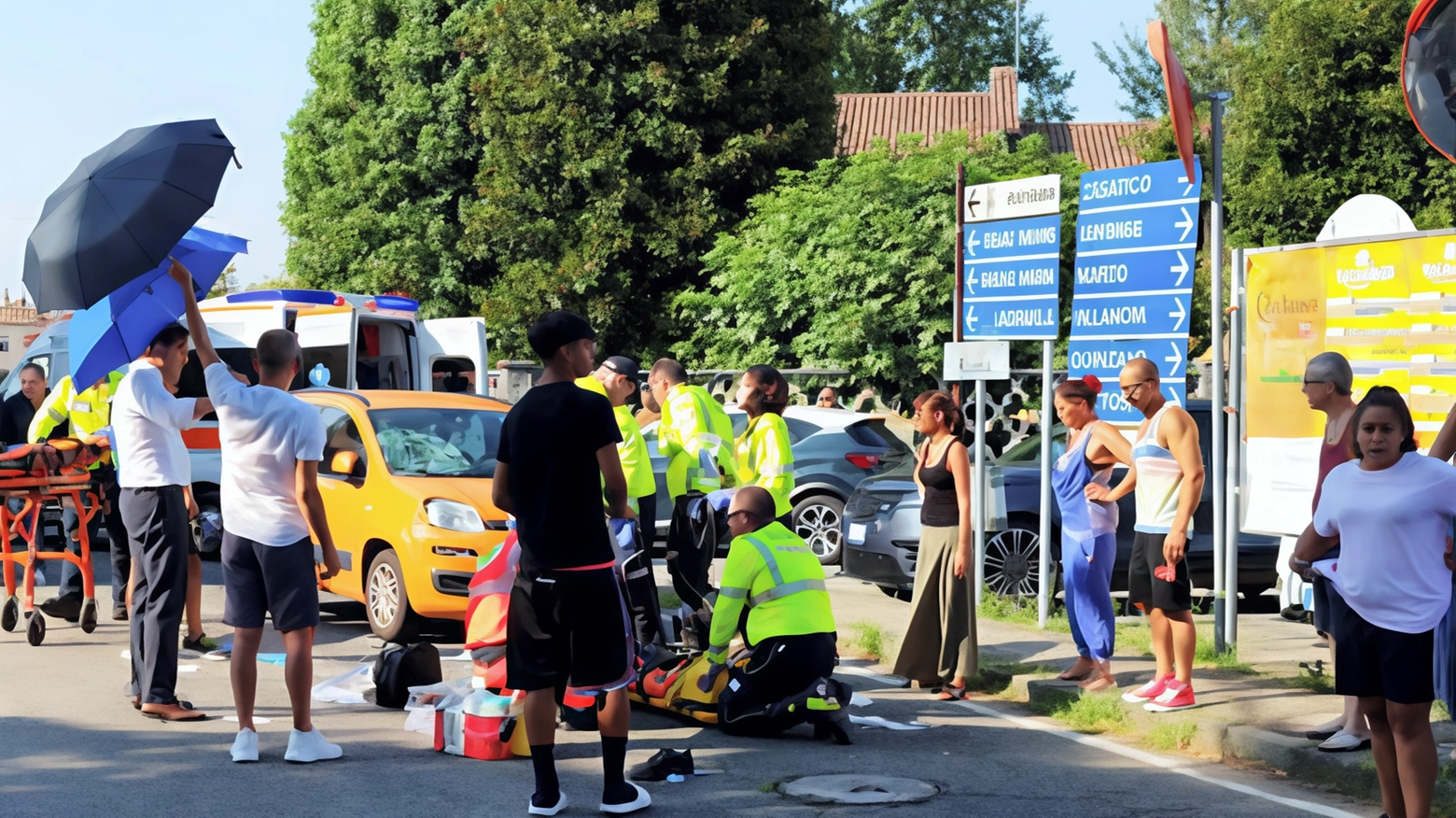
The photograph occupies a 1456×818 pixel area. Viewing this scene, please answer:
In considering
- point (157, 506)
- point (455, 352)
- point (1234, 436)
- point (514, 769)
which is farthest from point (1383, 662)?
point (455, 352)

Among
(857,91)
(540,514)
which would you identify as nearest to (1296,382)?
(540,514)

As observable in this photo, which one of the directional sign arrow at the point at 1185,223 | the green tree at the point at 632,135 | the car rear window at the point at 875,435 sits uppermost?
the green tree at the point at 632,135

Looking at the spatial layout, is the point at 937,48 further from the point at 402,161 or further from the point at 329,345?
the point at 329,345

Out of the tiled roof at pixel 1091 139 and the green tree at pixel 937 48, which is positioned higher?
the green tree at pixel 937 48

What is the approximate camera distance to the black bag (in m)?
8.02

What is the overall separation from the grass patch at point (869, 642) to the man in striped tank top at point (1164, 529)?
2291 mm

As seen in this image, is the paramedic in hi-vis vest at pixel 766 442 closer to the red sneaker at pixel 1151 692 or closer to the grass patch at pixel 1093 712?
the grass patch at pixel 1093 712

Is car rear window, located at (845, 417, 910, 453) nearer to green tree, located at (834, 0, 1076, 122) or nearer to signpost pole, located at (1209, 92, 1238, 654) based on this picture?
signpost pole, located at (1209, 92, 1238, 654)

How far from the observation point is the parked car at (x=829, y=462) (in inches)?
633

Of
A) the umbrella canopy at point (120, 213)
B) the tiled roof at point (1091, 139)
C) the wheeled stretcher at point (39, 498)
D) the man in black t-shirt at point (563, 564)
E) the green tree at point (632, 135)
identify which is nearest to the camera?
the man in black t-shirt at point (563, 564)

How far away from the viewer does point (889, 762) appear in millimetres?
7039

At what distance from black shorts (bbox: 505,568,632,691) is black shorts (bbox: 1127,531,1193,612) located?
10.8 feet

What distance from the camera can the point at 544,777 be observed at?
5.95 meters

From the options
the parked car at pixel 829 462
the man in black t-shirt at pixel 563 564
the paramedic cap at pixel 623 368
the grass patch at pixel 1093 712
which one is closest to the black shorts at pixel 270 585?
the man in black t-shirt at pixel 563 564
